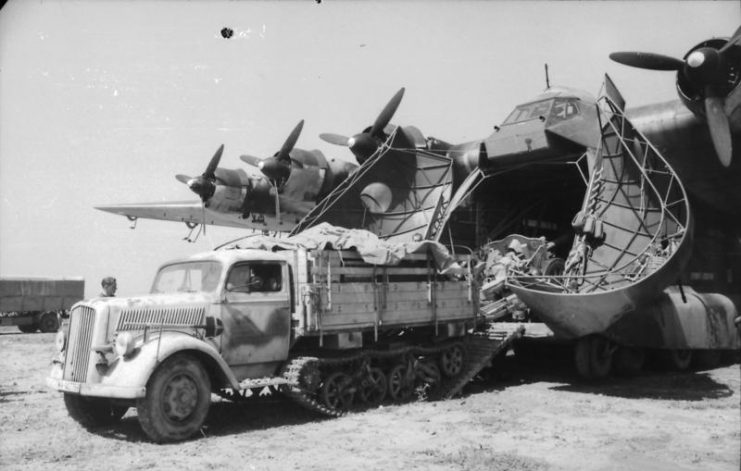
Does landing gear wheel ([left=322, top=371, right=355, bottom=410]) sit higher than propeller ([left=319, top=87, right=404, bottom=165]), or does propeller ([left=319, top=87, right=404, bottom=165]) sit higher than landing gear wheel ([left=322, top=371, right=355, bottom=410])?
propeller ([left=319, top=87, right=404, bottom=165])

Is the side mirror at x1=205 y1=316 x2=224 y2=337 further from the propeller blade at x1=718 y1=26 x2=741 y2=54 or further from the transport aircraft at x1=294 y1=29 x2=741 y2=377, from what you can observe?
the propeller blade at x1=718 y1=26 x2=741 y2=54

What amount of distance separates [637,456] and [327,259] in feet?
14.4

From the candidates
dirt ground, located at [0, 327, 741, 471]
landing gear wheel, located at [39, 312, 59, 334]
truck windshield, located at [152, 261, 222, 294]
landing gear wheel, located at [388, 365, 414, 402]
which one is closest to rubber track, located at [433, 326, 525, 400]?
dirt ground, located at [0, 327, 741, 471]

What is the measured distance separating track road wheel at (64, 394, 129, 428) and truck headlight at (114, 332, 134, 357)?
126cm

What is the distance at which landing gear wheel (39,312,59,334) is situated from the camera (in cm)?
2734

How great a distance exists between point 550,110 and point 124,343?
36.7 ft

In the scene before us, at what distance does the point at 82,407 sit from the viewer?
766 centimetres

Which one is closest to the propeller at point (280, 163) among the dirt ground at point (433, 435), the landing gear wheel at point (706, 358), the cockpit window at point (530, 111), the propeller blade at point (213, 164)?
the propeller blade at point (213, 164)

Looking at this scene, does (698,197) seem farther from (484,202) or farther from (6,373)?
(6,373)

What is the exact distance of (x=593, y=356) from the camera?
12.3m

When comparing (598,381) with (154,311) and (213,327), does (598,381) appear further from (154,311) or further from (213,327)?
(154,311)

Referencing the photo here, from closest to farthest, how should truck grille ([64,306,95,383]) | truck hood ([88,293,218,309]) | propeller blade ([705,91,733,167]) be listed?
truck grille ([64,306,95,383])
truck hood ([88,293,218,309])
propeller blade ([705,91,733,167])

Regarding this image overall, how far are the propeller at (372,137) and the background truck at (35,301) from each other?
1786 cm

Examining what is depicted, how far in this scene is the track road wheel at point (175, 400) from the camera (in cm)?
663
